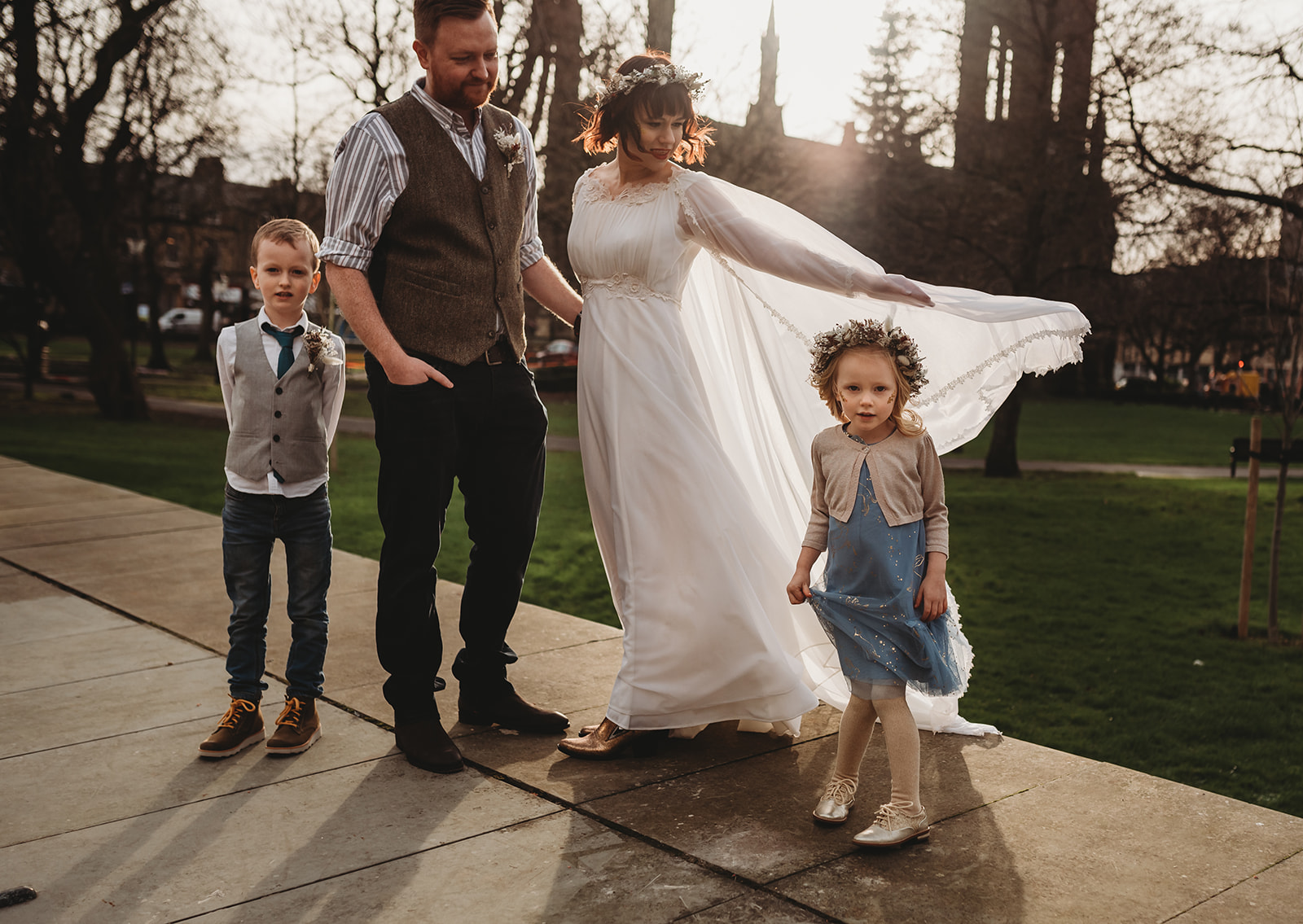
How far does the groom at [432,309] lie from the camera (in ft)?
11.3

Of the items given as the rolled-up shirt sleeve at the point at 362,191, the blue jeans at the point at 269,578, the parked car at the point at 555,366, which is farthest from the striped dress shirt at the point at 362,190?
the parked car at the point at 555,366

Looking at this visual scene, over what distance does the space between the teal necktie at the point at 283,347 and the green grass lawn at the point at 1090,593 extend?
3546mm

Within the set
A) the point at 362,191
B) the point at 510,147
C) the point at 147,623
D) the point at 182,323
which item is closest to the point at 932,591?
the point at 510,147

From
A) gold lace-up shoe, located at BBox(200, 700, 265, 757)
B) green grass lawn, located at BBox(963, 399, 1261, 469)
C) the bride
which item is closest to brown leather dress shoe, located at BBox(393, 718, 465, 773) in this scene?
the bride

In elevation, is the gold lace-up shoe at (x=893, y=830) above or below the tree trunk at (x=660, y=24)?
below

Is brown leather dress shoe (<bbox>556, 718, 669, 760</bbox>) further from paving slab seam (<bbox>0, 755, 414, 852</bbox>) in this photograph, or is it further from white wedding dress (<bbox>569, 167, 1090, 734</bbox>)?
paving slab seam (<bbox>0, 755, 414, 852</bbox>)

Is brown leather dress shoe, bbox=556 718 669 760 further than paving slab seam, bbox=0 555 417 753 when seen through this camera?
No

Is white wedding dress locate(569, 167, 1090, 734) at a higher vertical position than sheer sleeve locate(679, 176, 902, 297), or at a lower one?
lower

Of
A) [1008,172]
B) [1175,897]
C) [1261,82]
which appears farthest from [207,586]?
[1008,172]

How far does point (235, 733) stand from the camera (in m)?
3.74

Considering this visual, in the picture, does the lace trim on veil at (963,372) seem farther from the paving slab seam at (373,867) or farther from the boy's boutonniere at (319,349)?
the paving slab seam at (373,867)

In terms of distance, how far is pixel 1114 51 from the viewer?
1283 centimetres

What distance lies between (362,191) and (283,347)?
0.68 metres

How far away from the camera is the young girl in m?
3.06
